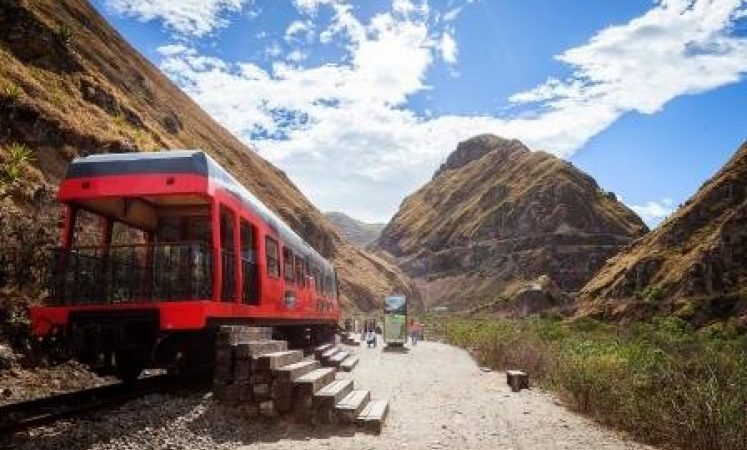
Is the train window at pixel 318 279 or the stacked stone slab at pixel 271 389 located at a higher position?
the train window at pixel 318 279

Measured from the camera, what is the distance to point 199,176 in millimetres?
10477

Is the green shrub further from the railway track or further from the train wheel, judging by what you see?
the train wheel

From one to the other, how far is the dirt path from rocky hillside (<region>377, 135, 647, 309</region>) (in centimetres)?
12078

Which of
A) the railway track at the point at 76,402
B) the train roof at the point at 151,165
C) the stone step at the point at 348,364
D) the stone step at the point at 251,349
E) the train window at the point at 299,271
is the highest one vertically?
the train roof at the point at 151,165

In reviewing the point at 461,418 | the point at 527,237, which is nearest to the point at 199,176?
the point at 461,418

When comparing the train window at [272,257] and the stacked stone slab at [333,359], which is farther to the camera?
the stacked stone slab at [333,359]

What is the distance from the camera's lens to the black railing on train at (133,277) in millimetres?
10250

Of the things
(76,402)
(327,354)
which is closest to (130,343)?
(76,402)

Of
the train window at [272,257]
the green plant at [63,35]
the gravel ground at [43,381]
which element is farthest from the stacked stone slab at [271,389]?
the green plant at [63,35]

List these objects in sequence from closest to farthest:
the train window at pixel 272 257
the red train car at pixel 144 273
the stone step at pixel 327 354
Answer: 1. the red train car at pixel 144 273
2. the train window at pixel 272 257
3. the stone step at pixel 327 354

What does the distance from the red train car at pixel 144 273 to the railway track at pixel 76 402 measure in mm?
393

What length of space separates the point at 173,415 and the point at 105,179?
423cm

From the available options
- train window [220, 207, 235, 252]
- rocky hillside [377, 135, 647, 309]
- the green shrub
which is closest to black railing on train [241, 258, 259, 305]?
train window [220, 207, 235, 252]

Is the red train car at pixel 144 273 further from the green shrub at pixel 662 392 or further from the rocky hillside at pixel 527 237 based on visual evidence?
the rocky hillside at pixel 527 237
